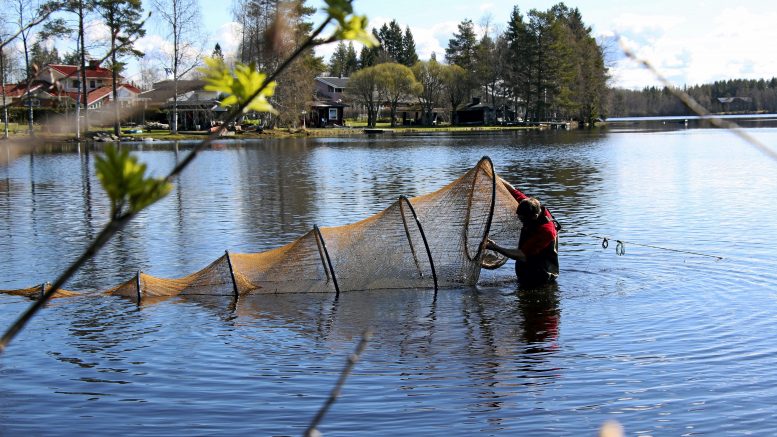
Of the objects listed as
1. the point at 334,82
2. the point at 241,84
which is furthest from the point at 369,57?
the point at 241,84

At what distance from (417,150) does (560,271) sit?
49473 millimetres

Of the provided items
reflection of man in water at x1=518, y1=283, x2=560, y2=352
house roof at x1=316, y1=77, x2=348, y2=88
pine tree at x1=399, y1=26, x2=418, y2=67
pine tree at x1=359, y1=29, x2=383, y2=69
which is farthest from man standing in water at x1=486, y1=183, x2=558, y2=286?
pine tree at x1=399, y1=26, x2=418, y2=67

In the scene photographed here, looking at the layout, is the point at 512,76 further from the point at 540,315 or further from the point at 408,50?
the point at 540,315

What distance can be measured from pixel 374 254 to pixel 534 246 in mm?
2938

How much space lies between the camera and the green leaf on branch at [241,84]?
206cm

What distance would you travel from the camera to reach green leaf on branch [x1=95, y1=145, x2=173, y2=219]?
1795mm

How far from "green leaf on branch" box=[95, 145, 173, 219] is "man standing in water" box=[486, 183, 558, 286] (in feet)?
43.1

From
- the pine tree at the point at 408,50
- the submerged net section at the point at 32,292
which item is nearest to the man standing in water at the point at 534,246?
the submerged net section at the point at 32,292

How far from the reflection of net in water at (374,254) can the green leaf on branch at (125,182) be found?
13465 millimetres

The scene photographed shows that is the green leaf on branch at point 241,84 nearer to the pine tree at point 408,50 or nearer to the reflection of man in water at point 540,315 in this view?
the reflection of man in water at point 540,315

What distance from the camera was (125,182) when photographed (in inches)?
71.0

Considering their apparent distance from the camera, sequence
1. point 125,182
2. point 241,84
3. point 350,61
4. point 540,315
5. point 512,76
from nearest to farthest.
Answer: point 125,182 < point 241,84 < point 540,315 < point 512,76 < point 350,61

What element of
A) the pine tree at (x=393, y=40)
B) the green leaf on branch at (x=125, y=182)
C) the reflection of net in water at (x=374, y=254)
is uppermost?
the pine tree at (x=393, y=40)

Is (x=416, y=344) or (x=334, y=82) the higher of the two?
(x=334, y=82)
